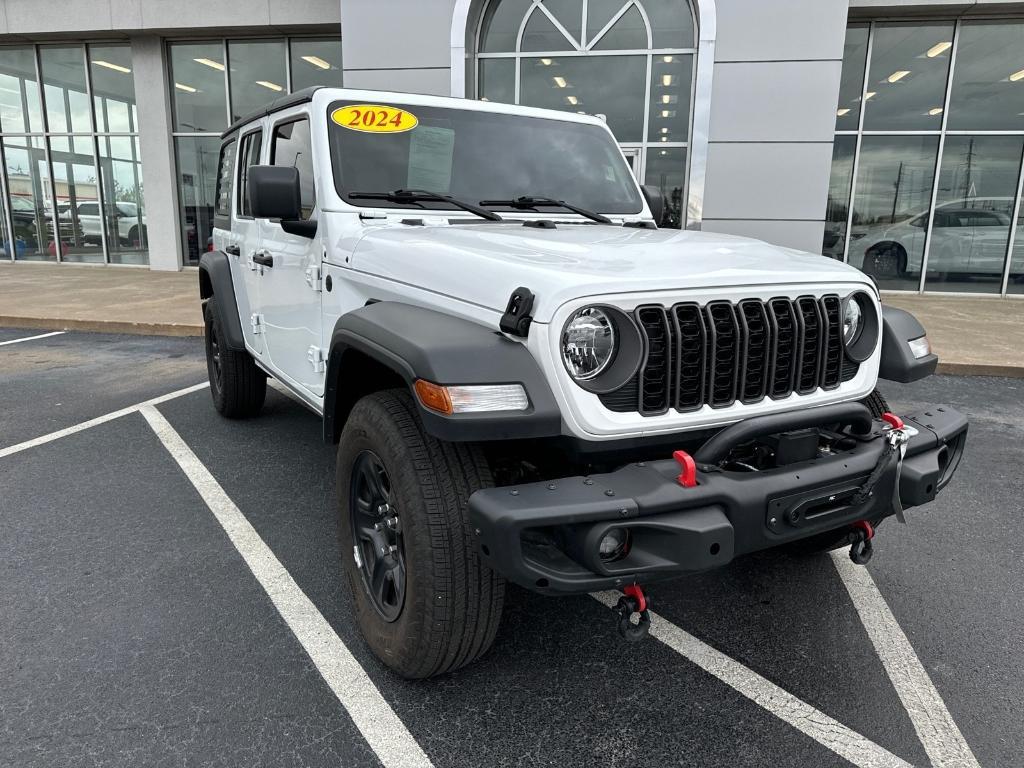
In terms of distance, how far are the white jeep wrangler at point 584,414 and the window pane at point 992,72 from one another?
41.9 feet

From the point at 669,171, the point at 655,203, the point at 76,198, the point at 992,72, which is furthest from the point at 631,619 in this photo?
the point at 76,198

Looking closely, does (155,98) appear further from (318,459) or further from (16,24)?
(318,459)

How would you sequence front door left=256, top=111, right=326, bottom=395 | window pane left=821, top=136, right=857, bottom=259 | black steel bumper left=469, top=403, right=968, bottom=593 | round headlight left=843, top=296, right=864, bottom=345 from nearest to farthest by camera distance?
1. black steel bumper left=469, top=403, right=968, bottom=593
2. round headlight left=843, top=296, right=864, bottom=345
3. front door left=256, top=111, right=326, bottom=395
4. window pane left=821, top=136, right=857, bottom=259

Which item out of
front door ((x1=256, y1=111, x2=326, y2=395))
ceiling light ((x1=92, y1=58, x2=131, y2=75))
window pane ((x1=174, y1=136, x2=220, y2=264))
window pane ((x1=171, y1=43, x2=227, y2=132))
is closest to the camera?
front door ((x1=256, y1=111, x2=326, y2=395))

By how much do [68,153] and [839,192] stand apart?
54.4 feet

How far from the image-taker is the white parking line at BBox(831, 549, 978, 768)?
2.17 m

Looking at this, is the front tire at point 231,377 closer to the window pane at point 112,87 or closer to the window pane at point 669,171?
the window pane at point 669,171

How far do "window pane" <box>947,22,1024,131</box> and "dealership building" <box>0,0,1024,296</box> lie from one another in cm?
3

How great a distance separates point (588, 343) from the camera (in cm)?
210

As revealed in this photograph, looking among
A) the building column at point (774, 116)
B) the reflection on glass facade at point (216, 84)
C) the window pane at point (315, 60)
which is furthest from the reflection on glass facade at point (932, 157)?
the reflection on glass facade at point (216, 84)

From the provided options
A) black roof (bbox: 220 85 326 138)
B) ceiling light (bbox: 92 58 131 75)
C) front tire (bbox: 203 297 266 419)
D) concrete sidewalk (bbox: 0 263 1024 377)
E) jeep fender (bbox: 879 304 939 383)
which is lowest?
concrete sidewalk (bbox: 0 263 1024 377)

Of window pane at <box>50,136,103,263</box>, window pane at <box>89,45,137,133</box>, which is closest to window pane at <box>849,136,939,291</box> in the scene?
window pane at <box>89,45,137,133</box>

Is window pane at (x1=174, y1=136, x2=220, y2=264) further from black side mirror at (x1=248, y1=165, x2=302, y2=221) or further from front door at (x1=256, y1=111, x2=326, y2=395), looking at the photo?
black side mirror at (x1=248, y1=165, x2=302, y2=221)

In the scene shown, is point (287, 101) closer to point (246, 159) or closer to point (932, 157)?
point (246, 159)
